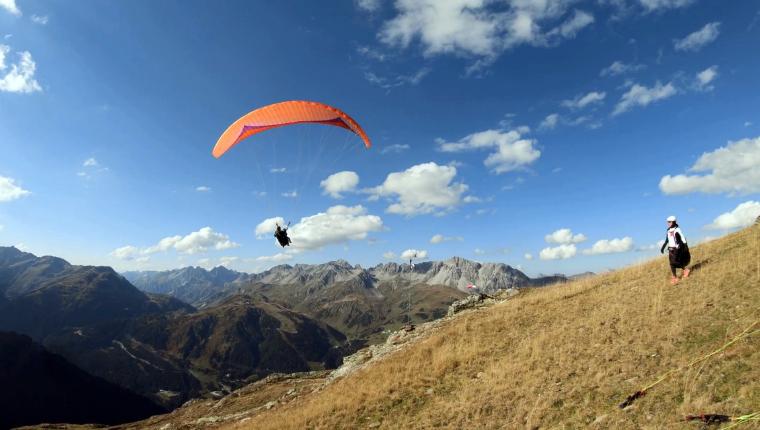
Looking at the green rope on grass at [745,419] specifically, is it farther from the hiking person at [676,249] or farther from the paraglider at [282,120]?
the paraglider at [282,120]

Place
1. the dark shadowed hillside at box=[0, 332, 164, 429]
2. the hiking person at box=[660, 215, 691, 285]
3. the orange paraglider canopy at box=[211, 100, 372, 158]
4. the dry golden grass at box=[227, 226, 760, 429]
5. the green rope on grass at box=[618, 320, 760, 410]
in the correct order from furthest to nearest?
the dark shadowed hillside at box=[0, 332, 164, 429] → the orange paraglider canopy at box=[211, 100, 372, 158] → the hiking person at box=[660, 215, 691, 285] → the green rope on grass at box=[618, 320, 760, 410] → the dry golden grass at box=[227, 226, 760, 429]

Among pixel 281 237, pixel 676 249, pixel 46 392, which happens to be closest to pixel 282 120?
pixel 281 237

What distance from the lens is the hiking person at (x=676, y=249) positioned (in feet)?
59.3

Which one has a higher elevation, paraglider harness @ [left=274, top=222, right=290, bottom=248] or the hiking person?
paraglider harness @ [left=274, top=222, right=290, bottom=248]

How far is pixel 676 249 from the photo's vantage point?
59.8 ft

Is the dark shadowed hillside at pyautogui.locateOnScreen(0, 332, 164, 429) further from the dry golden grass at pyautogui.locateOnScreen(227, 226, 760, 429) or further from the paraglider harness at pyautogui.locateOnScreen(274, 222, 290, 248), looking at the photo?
the dry golden grass at pyautogui.locateOnScreen(227, 226, 760, 429)

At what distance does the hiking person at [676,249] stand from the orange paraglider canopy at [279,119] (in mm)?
17719

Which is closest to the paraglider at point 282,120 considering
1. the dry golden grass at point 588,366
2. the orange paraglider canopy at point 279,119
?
the orange paraglider canopy at point 279,119

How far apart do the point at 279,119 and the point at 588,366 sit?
19.1 meters

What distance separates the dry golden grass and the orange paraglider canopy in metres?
14.0

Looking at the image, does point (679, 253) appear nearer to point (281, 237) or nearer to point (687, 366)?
point (687, 366)

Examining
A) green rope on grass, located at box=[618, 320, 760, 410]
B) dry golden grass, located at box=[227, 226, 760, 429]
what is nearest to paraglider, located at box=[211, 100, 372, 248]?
dry golden grass, located at box=[227, 226, 760, 429]

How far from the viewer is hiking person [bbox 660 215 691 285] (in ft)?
59.3

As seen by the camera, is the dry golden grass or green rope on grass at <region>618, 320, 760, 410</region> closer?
the dry golden grass
